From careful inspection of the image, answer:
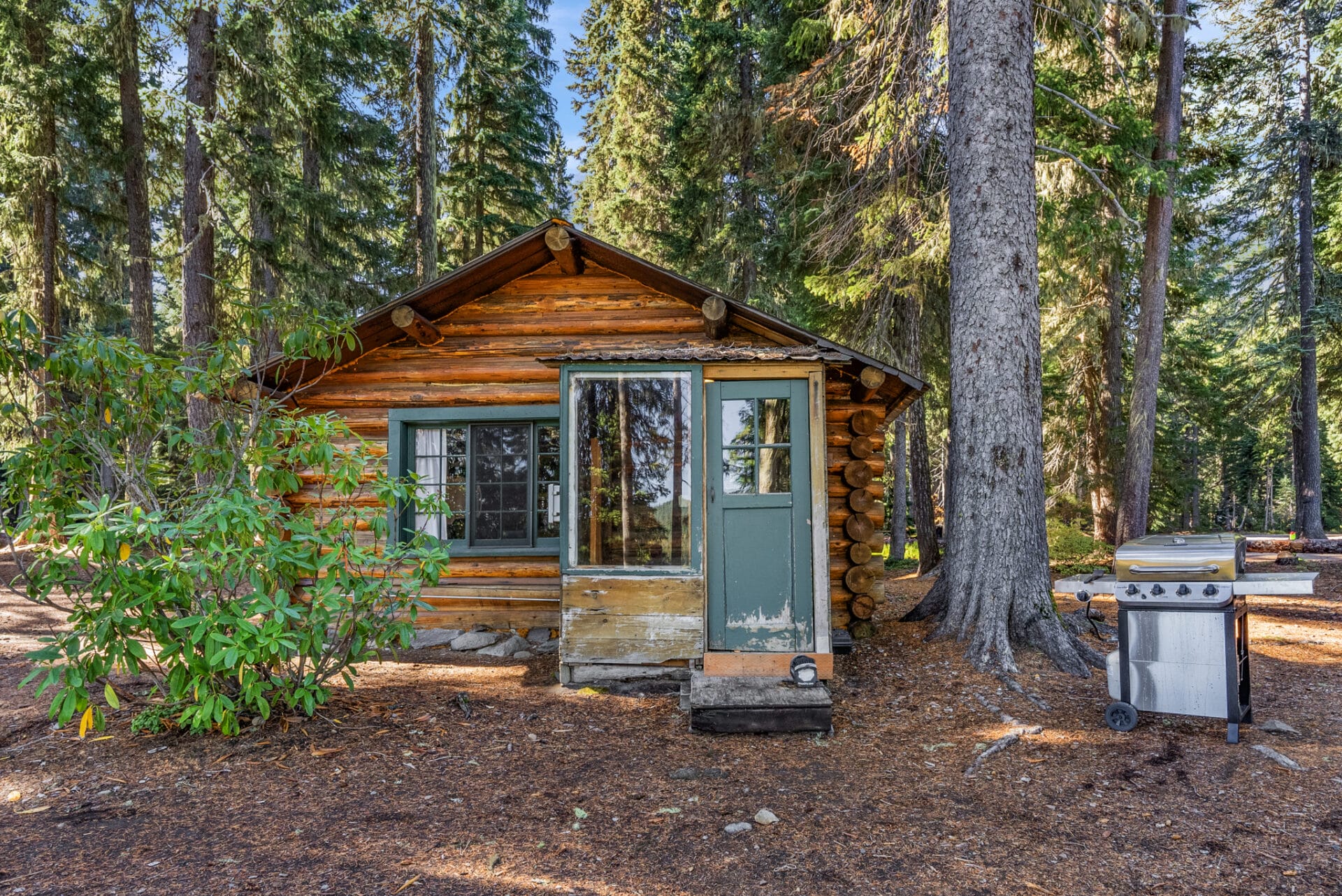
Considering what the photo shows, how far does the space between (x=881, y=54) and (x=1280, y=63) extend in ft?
47.1

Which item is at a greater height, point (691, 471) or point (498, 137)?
point (498, 137)

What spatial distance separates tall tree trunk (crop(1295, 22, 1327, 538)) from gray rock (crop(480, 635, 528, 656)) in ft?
59.2

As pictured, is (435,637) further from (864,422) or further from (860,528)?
(864,422)

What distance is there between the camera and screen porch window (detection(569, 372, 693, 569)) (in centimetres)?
601

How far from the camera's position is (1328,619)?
7.98 metres

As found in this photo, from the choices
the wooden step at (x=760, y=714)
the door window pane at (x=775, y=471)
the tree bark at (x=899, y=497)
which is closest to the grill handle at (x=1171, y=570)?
the wooden step at (x=760, y=714)

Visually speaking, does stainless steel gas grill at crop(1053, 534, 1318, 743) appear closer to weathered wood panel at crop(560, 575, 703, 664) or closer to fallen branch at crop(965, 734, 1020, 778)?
fallen branch at crop(965, 734, 1020, 778)

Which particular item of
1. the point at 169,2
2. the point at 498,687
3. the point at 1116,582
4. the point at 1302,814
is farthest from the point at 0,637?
the point at 1302,814

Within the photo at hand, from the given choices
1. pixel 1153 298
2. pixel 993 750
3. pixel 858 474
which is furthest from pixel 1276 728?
pixel 1153 298

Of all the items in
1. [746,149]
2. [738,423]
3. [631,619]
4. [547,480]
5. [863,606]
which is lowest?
[863,606]

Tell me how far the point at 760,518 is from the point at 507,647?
10.1ft

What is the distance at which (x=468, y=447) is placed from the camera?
25.5 ft

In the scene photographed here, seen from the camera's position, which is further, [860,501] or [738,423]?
[860,501]

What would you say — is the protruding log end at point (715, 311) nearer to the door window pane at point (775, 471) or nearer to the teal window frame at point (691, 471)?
the teal window frame at point (691, 471)
